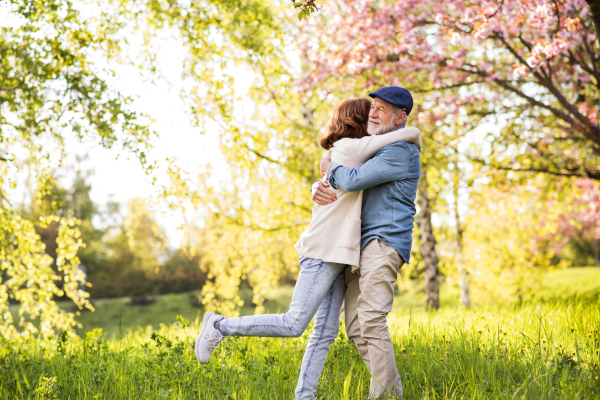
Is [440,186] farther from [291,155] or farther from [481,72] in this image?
[291,155]

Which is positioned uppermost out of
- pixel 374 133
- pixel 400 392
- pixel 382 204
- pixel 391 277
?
pixel 374 133

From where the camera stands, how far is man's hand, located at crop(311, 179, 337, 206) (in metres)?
2.44

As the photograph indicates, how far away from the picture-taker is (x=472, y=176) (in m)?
7.21

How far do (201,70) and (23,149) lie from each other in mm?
2487

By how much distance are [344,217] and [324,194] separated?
0.18m

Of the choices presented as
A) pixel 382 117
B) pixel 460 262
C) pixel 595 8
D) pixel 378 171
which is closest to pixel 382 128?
pixel 382 117

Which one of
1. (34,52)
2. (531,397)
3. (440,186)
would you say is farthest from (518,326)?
(34,52)

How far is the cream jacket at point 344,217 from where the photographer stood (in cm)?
234

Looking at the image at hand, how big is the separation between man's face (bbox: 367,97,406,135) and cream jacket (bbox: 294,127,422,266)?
12 cm

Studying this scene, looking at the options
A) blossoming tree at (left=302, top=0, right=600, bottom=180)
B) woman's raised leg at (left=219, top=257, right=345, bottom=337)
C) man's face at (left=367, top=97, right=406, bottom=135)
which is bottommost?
woman's raised leg at (left=219, top=257, right=345, bottom=337)

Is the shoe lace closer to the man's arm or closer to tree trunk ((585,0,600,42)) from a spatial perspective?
the man's arm

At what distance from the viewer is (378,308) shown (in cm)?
231

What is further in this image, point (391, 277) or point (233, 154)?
point (233, 154)

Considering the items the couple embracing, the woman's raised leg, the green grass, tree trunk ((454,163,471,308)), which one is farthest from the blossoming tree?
the green grass
